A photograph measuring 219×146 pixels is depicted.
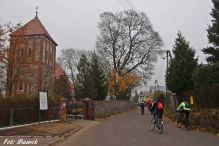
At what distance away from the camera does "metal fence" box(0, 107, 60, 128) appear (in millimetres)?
10723

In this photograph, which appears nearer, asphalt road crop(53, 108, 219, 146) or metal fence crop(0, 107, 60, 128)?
asphalt road crop(53, 108, 219, 146)

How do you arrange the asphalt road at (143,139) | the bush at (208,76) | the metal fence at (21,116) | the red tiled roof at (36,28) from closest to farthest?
the asphalt road at (143,139) < the metal fence at (21,116) < the bush at (208,76) < the red tiled roof at (36,28)

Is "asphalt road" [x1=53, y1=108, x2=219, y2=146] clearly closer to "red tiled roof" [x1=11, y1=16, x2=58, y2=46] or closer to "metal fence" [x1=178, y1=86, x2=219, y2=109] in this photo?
"metal fence" [x1=178, y1=86, x2=219, y2=109]

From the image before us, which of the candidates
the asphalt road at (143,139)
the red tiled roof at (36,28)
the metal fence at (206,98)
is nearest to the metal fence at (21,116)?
the asphalt road at (143,139)

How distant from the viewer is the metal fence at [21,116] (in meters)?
10.7

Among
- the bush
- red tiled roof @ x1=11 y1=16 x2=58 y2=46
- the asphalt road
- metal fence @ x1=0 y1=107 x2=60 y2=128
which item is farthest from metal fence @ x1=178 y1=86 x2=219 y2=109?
red tiled roof @ x1=11 y1=16 x2=58 y2=46

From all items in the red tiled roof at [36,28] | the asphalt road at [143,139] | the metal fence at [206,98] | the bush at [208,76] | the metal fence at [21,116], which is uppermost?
the red tiled roof at [36,28]

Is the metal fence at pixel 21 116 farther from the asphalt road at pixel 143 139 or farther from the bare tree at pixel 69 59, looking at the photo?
the bare tree at pixel 69 59

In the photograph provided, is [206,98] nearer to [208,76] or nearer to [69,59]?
[208,76]

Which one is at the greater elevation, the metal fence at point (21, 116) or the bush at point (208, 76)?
the bush at point (208, 76)

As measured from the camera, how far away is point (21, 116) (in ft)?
39.3

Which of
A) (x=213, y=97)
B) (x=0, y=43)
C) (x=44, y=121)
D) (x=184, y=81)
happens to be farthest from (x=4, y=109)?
(x=184, y=81)

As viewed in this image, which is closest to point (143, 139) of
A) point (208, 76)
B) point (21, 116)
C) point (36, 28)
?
point (21, 116)

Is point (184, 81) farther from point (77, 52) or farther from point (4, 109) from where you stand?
point (77, 52)
